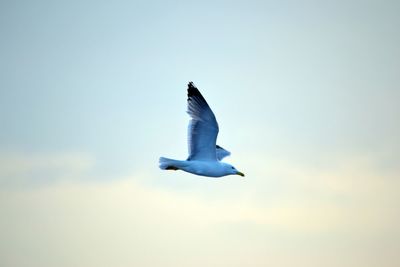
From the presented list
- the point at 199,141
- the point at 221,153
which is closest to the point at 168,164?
the point at 199,141

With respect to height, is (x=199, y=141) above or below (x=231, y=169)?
above

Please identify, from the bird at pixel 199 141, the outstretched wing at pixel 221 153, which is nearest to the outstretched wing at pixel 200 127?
the bird at pixel 199 141

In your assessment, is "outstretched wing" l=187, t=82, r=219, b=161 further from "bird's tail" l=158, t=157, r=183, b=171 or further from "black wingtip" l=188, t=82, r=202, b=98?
"bird's tail" l=158, t=157, r=183, b=171

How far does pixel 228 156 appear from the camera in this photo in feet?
79.4

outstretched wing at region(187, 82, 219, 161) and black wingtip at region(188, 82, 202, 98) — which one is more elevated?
black wingtip at region(188, 82, 202, 98)

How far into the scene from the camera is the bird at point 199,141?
19.9m

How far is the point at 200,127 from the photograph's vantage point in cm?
2002

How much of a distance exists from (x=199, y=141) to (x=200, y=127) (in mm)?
485

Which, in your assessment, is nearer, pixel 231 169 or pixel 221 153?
pixel 231 169

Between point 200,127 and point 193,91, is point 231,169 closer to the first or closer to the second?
point 200,127

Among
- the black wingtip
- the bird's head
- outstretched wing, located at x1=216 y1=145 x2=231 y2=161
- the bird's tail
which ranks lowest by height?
the bird's tail

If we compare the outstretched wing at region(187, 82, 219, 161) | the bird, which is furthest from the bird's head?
the outstretched wing at region(187, 82, 219, 161)

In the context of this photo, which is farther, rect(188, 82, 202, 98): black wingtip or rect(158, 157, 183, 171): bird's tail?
rect(188, 82, 202, 98): black wingtip

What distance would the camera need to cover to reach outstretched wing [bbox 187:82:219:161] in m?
20.0
